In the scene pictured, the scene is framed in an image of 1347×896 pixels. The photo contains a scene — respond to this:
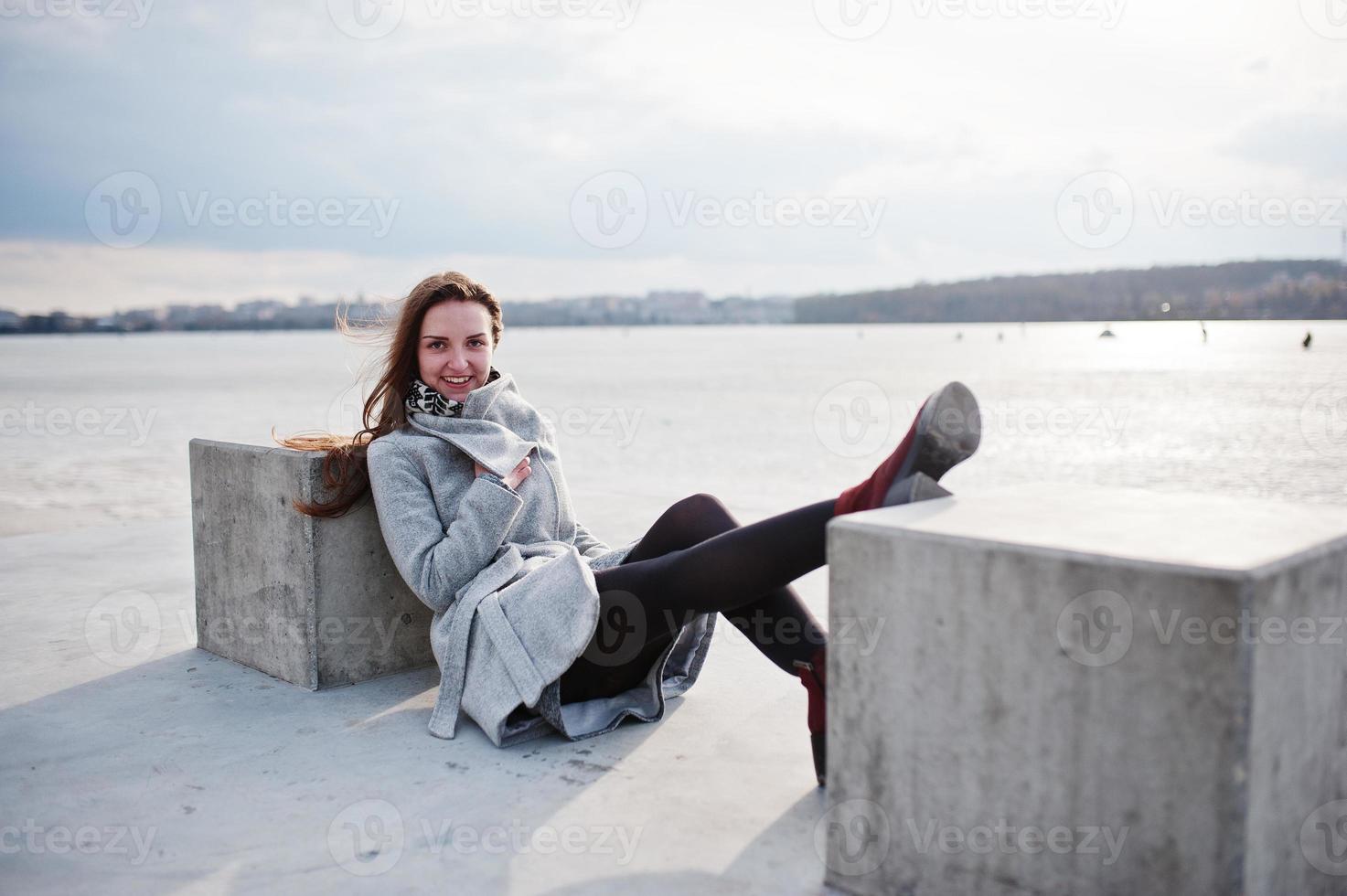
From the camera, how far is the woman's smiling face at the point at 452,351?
3363 mm

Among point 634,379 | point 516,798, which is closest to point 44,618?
point 516,798

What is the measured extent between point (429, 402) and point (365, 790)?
121cm

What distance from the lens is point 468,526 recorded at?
3.08 metres

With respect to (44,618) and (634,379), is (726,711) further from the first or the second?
(634,379)
